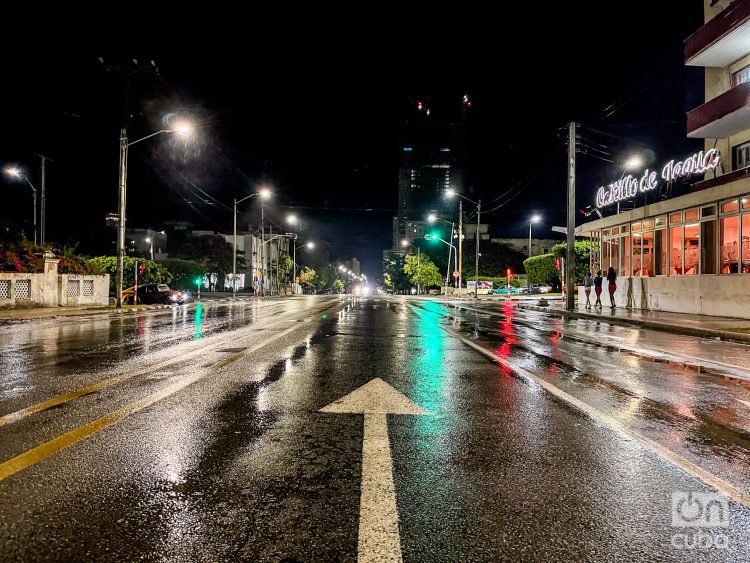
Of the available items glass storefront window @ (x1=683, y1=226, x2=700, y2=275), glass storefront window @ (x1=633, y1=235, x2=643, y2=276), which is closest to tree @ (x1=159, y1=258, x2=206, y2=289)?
glass storefront window @ (x1=633, y1=235, x2=643, y2=276)

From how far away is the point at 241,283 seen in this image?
85688mm

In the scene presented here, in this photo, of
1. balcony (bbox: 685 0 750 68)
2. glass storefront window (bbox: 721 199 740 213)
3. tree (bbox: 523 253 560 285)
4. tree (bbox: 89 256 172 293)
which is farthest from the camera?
tree (bbox: 523 253 560 285)

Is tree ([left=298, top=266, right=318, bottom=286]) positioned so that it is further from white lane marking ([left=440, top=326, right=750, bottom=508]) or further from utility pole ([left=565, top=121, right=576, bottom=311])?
white lane marking ([left=440, top=326, right=750, bottom=508])

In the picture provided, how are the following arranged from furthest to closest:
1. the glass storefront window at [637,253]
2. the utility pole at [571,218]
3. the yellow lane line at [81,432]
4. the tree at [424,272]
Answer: the tree at [424,272]
the glass storefront window at [637,253]
the utility pole at [571,218]
the yellow lane line at [81,432]

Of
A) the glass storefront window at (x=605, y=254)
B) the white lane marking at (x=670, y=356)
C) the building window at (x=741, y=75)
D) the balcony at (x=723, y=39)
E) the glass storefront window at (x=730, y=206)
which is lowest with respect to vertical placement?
the white lane marking at (x=670, y=356)

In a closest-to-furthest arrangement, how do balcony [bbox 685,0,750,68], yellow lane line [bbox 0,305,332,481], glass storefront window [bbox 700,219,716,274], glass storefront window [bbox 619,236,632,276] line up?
yellow lane line [bbox 0,305,332,481], balcony [bbox 685,0,750,68], glass storefront window [bbox 700,219,716,274], glass storefront window [bbox 619,236,632,276]

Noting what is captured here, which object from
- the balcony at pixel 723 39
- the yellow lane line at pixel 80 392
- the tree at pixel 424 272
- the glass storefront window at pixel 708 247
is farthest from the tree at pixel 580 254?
the yellow lane line at pixel 80 392

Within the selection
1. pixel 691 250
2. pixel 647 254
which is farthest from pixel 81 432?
pixel 647 254

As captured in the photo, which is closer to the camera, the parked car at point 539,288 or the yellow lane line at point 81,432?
the yellow lane line at point 81,432

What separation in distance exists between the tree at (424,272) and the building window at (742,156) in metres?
60.4

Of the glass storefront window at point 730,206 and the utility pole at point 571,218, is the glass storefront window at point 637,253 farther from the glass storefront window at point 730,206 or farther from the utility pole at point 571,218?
the glass storefront window at point 730,206

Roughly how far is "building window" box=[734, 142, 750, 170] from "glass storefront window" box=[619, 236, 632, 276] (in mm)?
6350

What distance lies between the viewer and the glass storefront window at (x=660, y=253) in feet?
88.6

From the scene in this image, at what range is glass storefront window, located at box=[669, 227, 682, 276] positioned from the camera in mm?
25844
